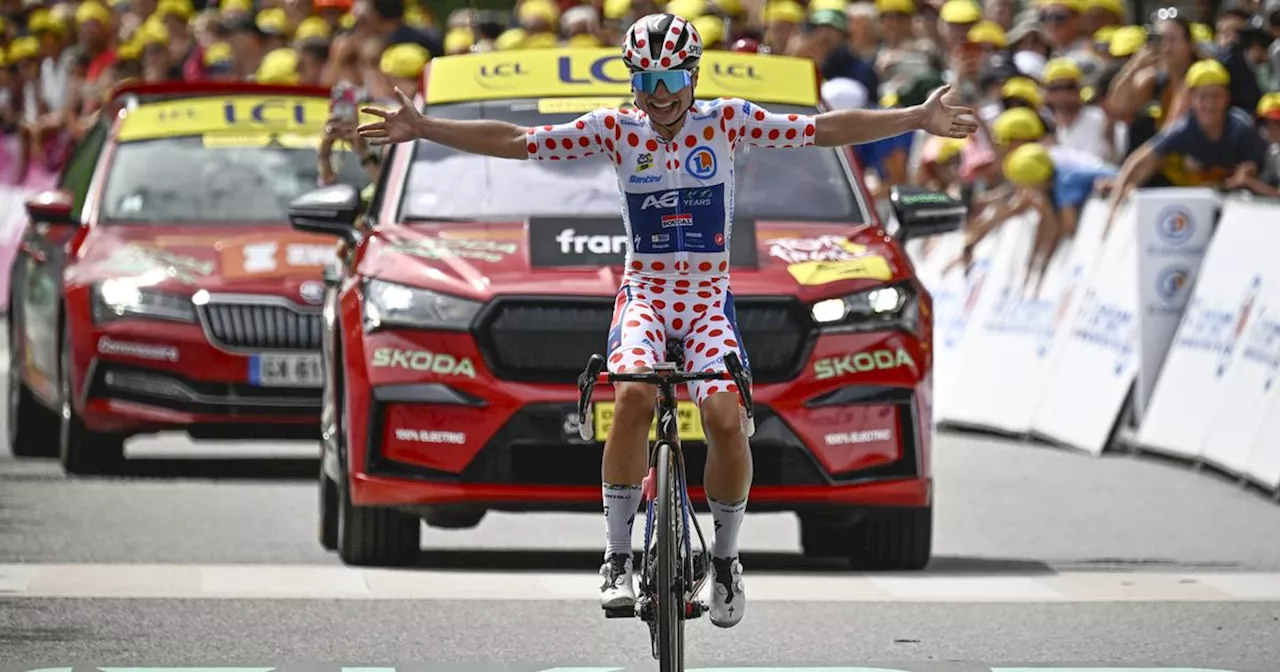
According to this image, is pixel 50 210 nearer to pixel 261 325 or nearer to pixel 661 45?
pixel 261 325

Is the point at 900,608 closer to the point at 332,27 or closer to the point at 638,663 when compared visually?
the point at 638,663

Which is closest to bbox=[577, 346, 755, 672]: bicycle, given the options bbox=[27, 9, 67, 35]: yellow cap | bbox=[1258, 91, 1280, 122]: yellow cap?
bbox=[1258, 91, 1280, 122]: yellow cap

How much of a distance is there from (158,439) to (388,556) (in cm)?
730

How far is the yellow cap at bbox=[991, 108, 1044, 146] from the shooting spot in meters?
18.8

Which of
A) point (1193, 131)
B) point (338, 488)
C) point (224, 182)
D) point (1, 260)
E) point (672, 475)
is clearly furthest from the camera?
point (1, 260)

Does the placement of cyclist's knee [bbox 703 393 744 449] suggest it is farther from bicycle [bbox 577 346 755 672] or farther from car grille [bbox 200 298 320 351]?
car grille [bbox 200 298 320 351]

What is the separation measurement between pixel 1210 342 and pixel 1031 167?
2.64m

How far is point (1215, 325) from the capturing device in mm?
15703

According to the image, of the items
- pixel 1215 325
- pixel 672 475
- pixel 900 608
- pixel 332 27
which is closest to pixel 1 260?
pixel 332 27

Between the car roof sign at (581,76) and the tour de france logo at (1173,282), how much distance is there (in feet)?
15.9

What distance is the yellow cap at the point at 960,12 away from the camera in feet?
69.9

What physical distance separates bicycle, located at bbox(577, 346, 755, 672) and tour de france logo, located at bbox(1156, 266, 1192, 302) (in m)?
8.80

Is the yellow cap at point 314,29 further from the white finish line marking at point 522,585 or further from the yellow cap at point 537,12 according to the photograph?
the white finish line marking at point 522,585

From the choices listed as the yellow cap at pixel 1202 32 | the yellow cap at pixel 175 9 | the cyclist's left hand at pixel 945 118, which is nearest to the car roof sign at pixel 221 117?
the yellow cap at pixel 1202 32
